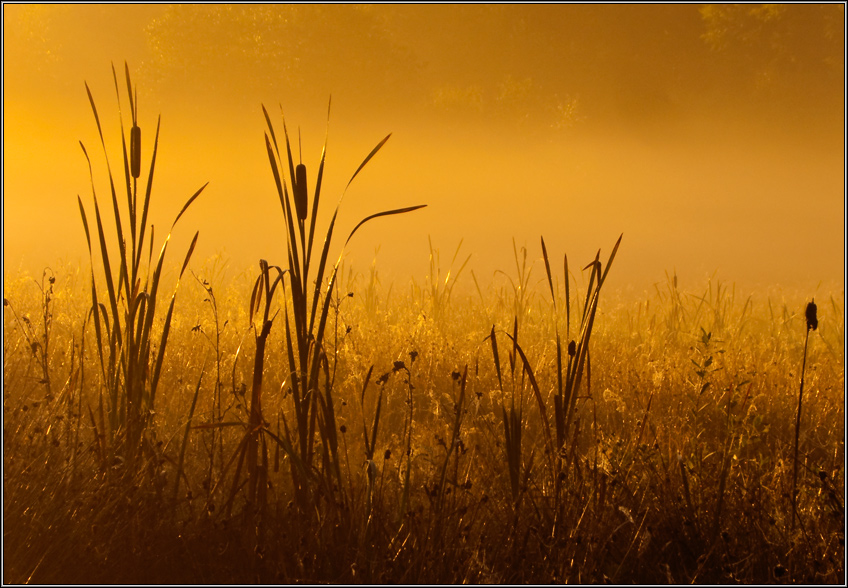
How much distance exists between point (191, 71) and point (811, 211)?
15.7m

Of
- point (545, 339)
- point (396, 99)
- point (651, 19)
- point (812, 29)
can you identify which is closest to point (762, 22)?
point (812, 29)

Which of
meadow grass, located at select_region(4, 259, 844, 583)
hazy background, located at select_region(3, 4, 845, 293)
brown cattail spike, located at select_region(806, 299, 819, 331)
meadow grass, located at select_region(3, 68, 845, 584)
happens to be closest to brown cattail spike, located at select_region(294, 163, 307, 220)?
meadow grass, located at select_region(3, 68, 845, 584)

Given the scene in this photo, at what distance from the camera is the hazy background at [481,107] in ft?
39.7

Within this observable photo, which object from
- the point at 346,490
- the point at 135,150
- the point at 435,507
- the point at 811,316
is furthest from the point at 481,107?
the point at 435,507

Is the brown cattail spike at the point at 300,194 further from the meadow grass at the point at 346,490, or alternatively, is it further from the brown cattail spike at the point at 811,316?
the brown cattail spike at the point at 811,316

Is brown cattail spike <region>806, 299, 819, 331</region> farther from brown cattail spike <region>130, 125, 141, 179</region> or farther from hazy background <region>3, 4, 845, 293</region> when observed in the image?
hazy background <region>3, 4, 845, 293</region>

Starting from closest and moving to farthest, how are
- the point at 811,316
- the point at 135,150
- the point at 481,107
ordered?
the point at 811,316 → the point at 135,150 → the point at 481,107

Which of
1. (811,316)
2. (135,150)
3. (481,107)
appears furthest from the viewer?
(481,107)

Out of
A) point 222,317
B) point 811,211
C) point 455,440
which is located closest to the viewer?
point 455,440

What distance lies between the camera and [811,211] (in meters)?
18.1

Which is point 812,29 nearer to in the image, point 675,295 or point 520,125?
point 520,125

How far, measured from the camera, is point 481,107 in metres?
13.6

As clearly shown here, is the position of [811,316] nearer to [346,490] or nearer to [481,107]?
[346,490]

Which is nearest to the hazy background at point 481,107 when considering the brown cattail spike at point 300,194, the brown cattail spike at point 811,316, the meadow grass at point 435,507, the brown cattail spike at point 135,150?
the meadow grass at point 435,507
